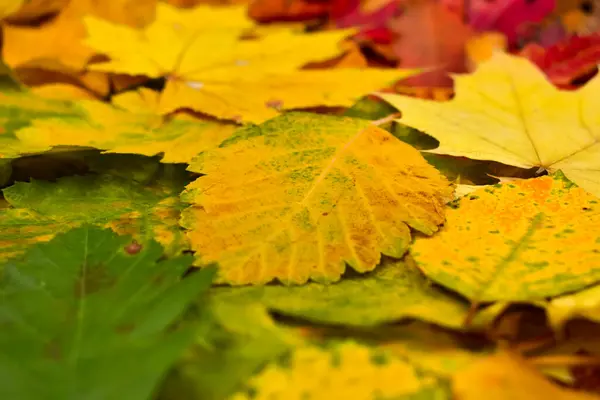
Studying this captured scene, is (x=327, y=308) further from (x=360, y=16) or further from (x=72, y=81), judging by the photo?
(x=360, y=16)

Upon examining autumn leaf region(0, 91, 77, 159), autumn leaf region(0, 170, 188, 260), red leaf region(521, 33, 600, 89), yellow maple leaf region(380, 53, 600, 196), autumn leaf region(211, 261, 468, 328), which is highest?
red leaf region(521, 33, 600, 89)

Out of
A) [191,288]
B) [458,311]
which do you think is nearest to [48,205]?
[191,288]

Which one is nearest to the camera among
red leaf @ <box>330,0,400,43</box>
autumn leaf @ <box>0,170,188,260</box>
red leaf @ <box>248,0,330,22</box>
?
autumn leaf @ <box>0,170,188,260</box>

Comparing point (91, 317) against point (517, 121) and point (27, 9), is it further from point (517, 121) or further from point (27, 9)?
point (27, 9)

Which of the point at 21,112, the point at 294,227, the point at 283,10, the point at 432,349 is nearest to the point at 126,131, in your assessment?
the point at 21,112

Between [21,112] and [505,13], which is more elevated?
[505,13]

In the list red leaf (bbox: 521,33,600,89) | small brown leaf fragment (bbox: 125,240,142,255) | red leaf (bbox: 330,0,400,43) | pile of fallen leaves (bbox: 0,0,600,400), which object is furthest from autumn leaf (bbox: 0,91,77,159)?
red leaf (bbox: 521,33,600,89)

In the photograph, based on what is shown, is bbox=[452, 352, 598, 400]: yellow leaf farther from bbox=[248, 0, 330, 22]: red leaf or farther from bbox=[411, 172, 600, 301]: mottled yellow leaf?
bbox=[248, 0, 330, 22]: red leaf
